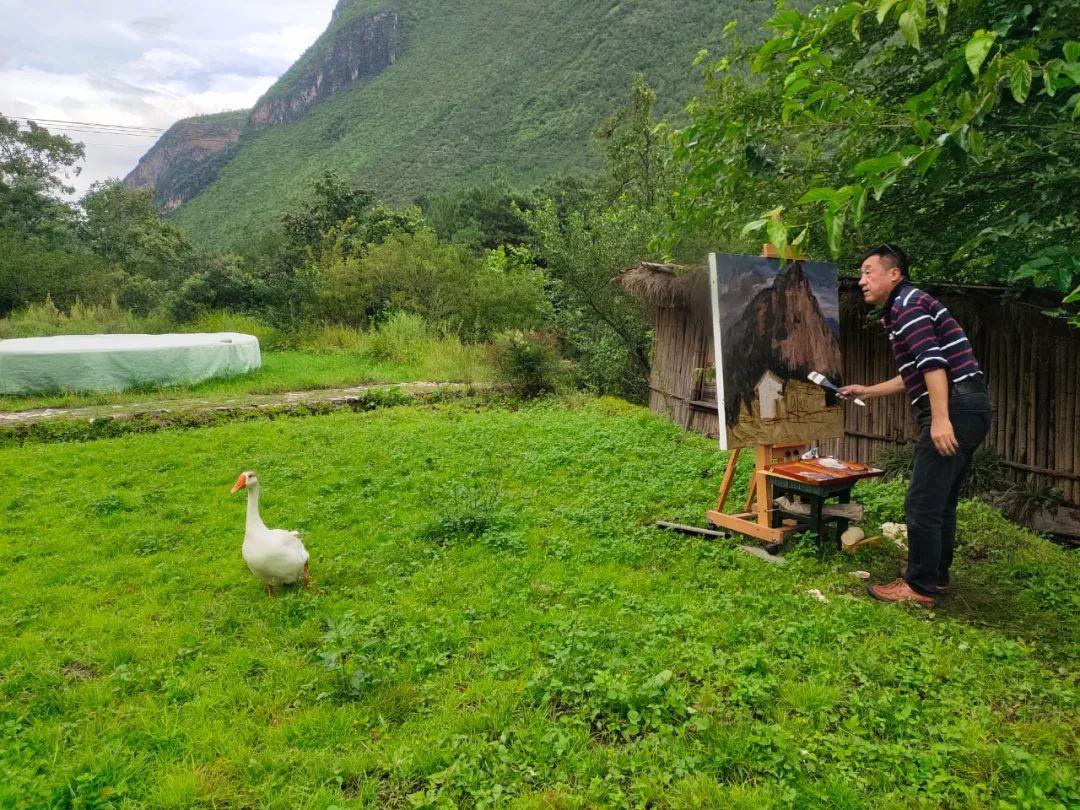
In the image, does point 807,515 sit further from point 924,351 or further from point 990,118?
point 990,118

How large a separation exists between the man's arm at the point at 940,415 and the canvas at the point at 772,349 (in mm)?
1427

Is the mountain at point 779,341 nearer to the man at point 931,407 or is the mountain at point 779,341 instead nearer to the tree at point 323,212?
the man at point 931,407

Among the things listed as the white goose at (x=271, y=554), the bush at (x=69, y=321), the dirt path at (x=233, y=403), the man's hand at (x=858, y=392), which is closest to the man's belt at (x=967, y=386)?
the man's hand at (x=858, y=392)

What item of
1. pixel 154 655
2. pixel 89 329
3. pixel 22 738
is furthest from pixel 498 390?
pixel 89 329

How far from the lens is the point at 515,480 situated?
7.42 meters

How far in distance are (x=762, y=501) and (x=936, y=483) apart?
145 cm

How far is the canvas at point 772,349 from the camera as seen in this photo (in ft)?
16.4

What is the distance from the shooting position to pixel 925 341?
12.3ft

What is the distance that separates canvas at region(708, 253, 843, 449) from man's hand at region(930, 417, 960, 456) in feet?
4.87

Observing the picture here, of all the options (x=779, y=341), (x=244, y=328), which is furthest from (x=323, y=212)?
(x=779, y=341)

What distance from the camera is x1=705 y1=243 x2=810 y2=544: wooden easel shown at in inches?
196

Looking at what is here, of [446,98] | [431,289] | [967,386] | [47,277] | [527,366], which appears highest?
[446,98]

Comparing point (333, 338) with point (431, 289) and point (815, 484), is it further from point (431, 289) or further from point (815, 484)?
point (815, 484)

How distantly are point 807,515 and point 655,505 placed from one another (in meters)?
1.58
